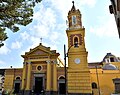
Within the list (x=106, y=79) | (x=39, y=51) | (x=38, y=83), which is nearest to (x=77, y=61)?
(x=106, y=79)

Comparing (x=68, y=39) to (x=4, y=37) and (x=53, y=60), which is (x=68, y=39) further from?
(x=4, y=37)

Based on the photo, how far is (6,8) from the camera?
1079 cm

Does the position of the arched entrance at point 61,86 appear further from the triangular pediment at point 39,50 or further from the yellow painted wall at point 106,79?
the triangular pediment at point 39,50

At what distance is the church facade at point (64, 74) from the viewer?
26.3m

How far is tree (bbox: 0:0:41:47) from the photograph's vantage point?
428 inches

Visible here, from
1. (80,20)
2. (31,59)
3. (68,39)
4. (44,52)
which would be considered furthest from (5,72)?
(80,20)

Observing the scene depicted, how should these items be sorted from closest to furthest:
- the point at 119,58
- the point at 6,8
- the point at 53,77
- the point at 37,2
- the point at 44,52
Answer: the point at 6,8 < the point at 37,2 < the point at 53,77 < the point at 44,52 < the point at 119,58

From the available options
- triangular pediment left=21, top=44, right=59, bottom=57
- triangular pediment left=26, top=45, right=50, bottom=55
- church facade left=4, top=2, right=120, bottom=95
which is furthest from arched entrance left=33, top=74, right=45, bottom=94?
triangular pediment left=26, top=45, right=50, bottom=55

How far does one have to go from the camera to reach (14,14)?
1150 cm

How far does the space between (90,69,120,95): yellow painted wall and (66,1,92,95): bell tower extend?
10.5 feet

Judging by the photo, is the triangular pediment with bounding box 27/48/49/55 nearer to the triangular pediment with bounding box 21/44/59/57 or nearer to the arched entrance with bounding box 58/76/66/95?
the triangular pediment with bounding box 21/44/59/57

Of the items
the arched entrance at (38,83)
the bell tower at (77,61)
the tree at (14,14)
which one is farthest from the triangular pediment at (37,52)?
the tree at (14,14)

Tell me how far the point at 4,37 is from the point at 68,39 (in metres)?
18.1

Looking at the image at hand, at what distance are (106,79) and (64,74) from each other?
810cm
